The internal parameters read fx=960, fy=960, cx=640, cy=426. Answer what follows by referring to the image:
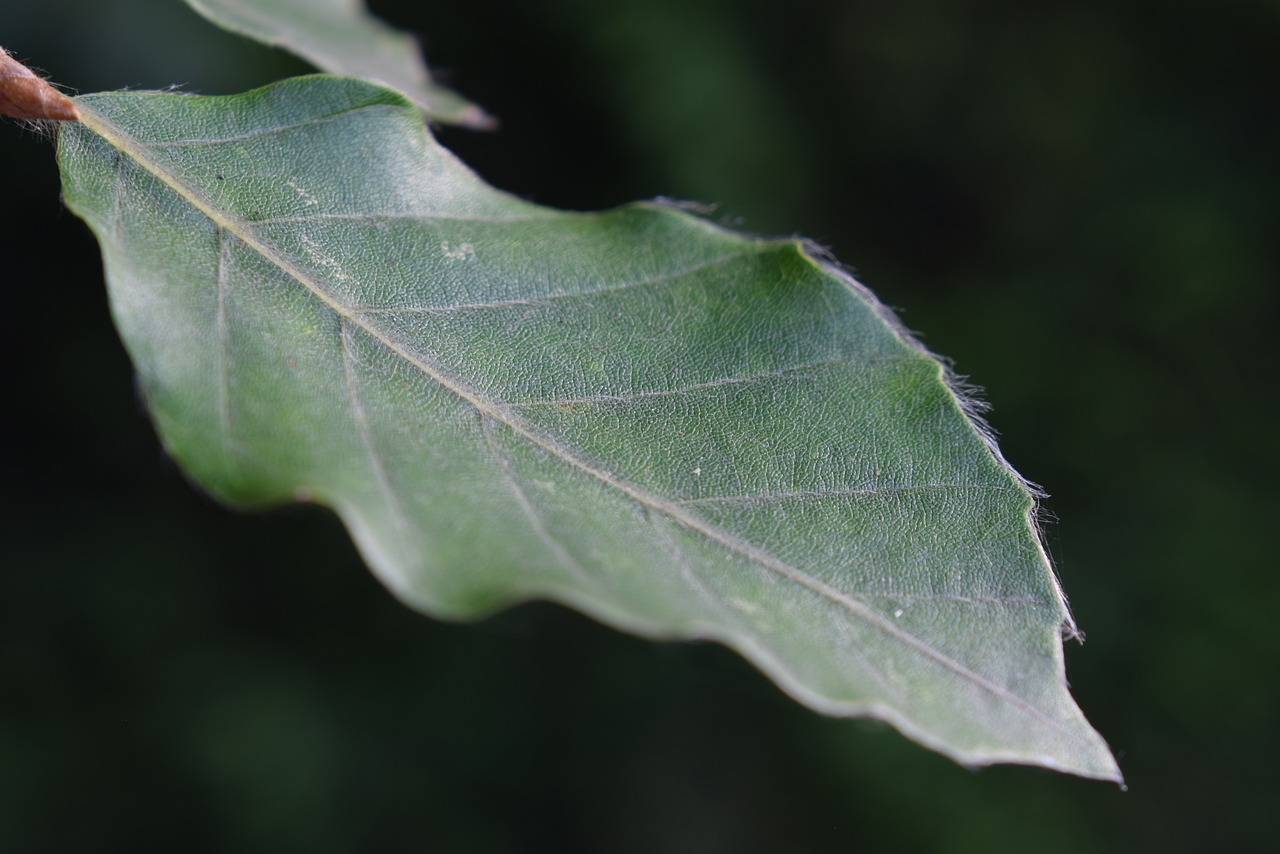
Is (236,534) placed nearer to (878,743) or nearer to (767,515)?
(878,743)

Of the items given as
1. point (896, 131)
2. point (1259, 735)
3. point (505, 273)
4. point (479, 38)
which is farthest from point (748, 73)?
point (505, 273)

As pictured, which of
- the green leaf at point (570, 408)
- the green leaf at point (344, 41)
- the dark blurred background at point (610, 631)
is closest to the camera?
the green leaf at point (570, 408)

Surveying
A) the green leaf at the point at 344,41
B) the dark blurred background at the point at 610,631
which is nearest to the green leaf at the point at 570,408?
the green leaf at the point at 344,41

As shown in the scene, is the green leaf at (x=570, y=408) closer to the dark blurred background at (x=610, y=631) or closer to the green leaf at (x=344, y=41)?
the green leaf at (x=344, y=41)

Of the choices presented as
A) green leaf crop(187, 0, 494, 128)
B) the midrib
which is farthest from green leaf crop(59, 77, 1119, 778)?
green leaf crop(187, 0, 494, 128)

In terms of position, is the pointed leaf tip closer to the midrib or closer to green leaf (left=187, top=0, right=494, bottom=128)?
the midrib

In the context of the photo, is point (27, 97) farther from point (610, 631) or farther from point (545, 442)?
point (610, 631)
